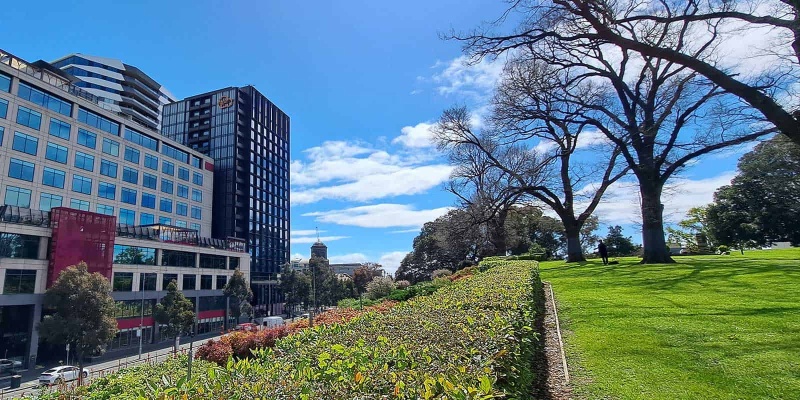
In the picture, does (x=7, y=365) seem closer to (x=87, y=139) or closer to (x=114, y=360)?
(x=114, y=360)

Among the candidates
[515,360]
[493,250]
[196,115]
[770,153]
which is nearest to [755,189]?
[770,153]

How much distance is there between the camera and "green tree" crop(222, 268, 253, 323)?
51.9 metres

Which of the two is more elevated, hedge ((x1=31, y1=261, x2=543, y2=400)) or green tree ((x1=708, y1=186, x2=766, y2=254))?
green tree ((x1=708, y1=186, x2=766, y2=254))

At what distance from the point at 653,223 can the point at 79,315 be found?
36364mm

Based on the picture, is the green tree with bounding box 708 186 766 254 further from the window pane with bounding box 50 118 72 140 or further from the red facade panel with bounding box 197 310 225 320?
the window pane with bounding box 50 118 72 140

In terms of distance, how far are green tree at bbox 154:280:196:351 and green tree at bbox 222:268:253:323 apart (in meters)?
11.0

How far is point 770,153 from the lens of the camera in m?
35.6

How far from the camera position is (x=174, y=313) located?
39.0 m

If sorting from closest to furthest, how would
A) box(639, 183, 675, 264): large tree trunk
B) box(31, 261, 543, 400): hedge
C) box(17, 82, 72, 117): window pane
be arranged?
box(31, 261, 543, 400): hedge, box(639, 183, 675, 264): large tree trunk, box(17, 82, 72, 117): window pane

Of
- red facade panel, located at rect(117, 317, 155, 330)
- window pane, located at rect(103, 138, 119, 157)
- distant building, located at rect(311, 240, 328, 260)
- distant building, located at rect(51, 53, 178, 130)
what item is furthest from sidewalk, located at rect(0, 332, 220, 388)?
distant building, located at rect(311, 240, 328, 260)

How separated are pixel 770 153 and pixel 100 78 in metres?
97.6

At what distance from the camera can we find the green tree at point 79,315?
2688cm

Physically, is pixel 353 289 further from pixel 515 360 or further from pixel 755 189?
pixel 515 360

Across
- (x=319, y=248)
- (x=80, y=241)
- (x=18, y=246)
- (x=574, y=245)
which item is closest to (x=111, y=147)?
(x=80, y=241)
